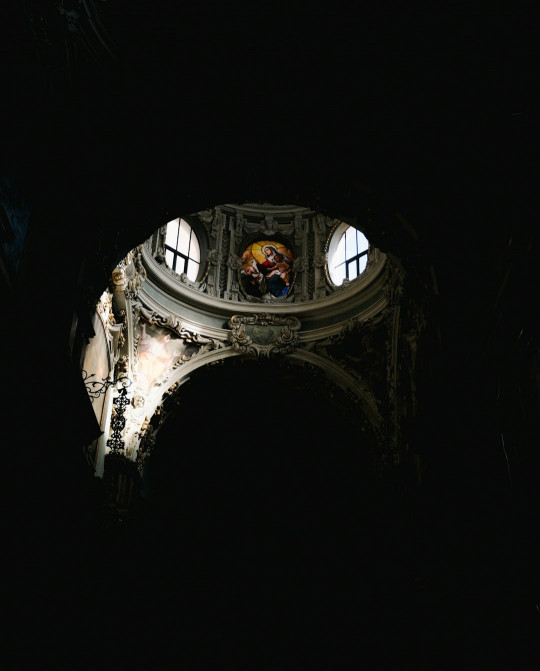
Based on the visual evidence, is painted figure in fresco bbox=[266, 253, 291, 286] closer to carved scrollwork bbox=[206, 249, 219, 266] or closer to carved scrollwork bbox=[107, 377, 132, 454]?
carved scrollwork bbox=[206, 249, 219, 266]

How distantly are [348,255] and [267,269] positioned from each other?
203 centimetres

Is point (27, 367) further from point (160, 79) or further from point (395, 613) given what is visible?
point (395, 613)

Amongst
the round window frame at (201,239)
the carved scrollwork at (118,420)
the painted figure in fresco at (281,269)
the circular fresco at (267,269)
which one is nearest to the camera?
the carved scrollwork at (118,420)

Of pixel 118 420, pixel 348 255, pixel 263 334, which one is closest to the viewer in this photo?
pixel 118 420

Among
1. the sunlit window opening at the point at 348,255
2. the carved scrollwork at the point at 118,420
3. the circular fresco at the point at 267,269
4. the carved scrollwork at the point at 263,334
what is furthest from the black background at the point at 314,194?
the circular fresco at the point at 267,269

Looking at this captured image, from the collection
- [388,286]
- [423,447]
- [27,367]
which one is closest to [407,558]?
[423,447]

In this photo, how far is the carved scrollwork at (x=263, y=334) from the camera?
18094 millimetres

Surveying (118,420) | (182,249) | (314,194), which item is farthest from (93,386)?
(182,249)

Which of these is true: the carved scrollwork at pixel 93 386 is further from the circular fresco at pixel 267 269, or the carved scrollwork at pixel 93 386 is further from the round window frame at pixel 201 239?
the circular fresco at pixel 267 269

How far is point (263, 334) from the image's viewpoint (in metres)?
18.3

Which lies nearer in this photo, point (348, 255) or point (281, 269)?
point (348, 255)

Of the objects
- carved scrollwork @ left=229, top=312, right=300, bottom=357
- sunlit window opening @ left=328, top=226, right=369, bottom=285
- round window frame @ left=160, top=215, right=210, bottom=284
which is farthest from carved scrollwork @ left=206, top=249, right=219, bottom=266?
sunlit window opening @ left=328, top=226, right=369, bottom=285

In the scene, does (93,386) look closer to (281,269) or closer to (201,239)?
(201,239)

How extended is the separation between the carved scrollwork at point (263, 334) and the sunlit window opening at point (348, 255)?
1.67 m
